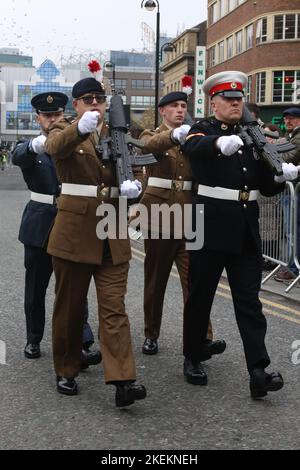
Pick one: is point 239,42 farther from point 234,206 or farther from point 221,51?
point 234,206

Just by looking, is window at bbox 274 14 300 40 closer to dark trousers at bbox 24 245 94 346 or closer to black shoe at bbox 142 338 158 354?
black shoe at bbox 142 338 158 354

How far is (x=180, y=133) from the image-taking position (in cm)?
501

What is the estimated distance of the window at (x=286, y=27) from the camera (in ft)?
137

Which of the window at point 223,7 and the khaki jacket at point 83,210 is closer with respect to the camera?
the khaki jacket at point 83,210

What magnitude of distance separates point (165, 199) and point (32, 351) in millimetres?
1567

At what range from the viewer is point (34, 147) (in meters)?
4.95

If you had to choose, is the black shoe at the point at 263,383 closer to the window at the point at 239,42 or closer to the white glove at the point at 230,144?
the white glove at the point at 230,144

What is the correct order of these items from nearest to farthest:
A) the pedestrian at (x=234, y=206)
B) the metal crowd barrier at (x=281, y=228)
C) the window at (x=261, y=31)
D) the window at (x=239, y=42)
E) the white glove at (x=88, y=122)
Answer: the white glove at (x=88, y=122) → the pedestrian at (x=234, y=206) → the metal crowd barrier at (x=281, y=228) → the window at (x=261, y=31) → the window at (x=239, y=42)

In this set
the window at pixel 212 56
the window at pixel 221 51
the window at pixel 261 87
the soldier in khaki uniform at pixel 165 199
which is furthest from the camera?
the window at pixel 212 56

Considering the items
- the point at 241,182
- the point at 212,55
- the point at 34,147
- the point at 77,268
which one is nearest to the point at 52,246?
the point at 77,268

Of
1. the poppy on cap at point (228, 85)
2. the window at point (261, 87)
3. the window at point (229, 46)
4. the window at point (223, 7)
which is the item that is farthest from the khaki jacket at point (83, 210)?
the window at point (223, 7)

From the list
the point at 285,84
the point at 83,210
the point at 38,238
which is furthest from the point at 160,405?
the point at 285,84

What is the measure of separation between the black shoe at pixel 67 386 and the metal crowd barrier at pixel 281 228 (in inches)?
157
